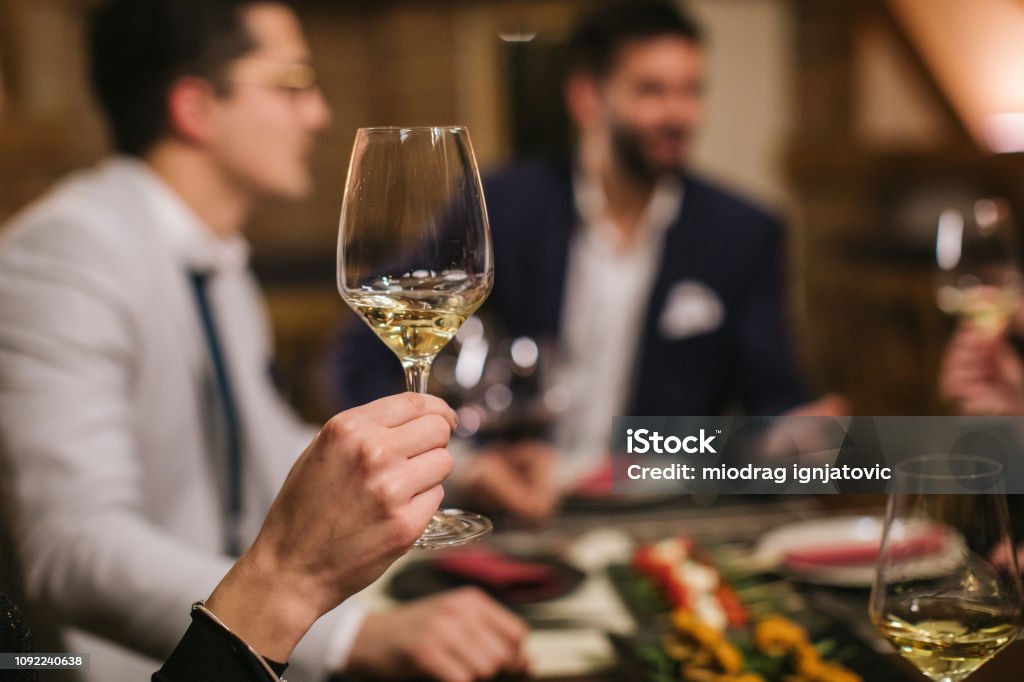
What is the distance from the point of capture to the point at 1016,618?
73 cm

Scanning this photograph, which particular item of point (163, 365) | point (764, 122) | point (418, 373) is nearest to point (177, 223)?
point (163, 365)

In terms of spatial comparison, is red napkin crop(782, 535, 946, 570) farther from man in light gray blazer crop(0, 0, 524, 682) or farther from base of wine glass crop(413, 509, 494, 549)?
base of wine glass crop(413, 509, 494, 549)

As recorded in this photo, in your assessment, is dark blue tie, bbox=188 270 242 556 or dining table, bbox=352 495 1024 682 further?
dark blue tie, bbox=188 270 242 556

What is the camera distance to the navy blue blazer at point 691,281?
2.34 m

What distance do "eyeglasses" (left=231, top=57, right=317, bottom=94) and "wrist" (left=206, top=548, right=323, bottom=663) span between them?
99 cm

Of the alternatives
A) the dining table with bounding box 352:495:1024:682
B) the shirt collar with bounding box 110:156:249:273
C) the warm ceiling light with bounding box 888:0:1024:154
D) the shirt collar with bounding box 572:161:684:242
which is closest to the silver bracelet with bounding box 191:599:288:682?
the dining table with bounding box 352:495:1024:682

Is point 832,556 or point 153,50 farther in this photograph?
point 153,50

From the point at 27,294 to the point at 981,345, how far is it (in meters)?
1.38

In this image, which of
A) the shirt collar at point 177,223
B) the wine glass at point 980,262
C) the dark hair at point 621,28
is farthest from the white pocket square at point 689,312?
the shirt collar at point 177,223

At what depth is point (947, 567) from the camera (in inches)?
29.6

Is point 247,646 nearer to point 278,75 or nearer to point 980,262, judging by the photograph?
point 278,75

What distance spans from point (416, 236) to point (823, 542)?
33.9 inches

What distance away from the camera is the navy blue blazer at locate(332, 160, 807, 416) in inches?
92.1

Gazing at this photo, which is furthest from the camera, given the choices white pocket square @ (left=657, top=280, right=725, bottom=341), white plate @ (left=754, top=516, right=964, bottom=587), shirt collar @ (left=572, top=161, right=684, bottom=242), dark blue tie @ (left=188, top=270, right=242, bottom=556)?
shirt collar @ (left=572, top=161, right=684, bottom=242)
